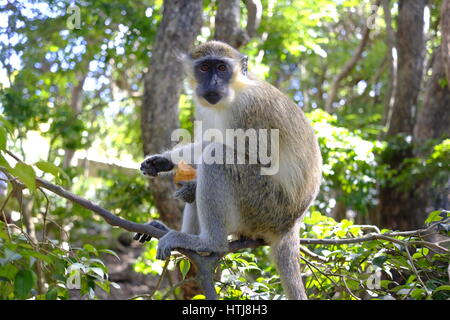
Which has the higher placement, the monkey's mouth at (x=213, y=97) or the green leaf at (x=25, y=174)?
the monkey's mouth at (x=213, y=97)

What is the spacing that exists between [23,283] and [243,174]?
8.53ft

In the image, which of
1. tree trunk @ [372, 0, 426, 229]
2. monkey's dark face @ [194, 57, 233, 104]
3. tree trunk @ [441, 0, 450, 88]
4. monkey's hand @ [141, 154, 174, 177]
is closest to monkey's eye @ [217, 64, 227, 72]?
monkey's dark face @ [194, 57, 233, 104]

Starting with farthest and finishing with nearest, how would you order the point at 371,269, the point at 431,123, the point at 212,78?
1. the point at 431,123
2. the point at 212,78
3. the point at 371,269

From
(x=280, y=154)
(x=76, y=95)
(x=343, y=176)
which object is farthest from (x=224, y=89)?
(x=76, y=95)

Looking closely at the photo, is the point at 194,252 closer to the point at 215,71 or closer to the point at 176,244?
the point at 176,244

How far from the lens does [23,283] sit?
2936 mm

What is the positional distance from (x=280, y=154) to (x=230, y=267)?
1263mm

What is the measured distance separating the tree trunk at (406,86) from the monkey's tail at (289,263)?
7.73m

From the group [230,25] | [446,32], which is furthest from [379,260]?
[230,25]

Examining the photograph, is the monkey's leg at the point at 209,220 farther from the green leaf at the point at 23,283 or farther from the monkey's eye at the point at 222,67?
the green leaf at the point at 23,283

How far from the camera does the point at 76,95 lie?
1418 centimetres

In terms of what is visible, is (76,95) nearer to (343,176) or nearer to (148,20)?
(148,20)

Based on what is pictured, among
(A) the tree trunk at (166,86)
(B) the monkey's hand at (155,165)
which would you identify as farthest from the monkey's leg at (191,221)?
(A) the tree trunk at (166,86)

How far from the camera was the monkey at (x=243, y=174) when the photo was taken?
4844 millimetres
